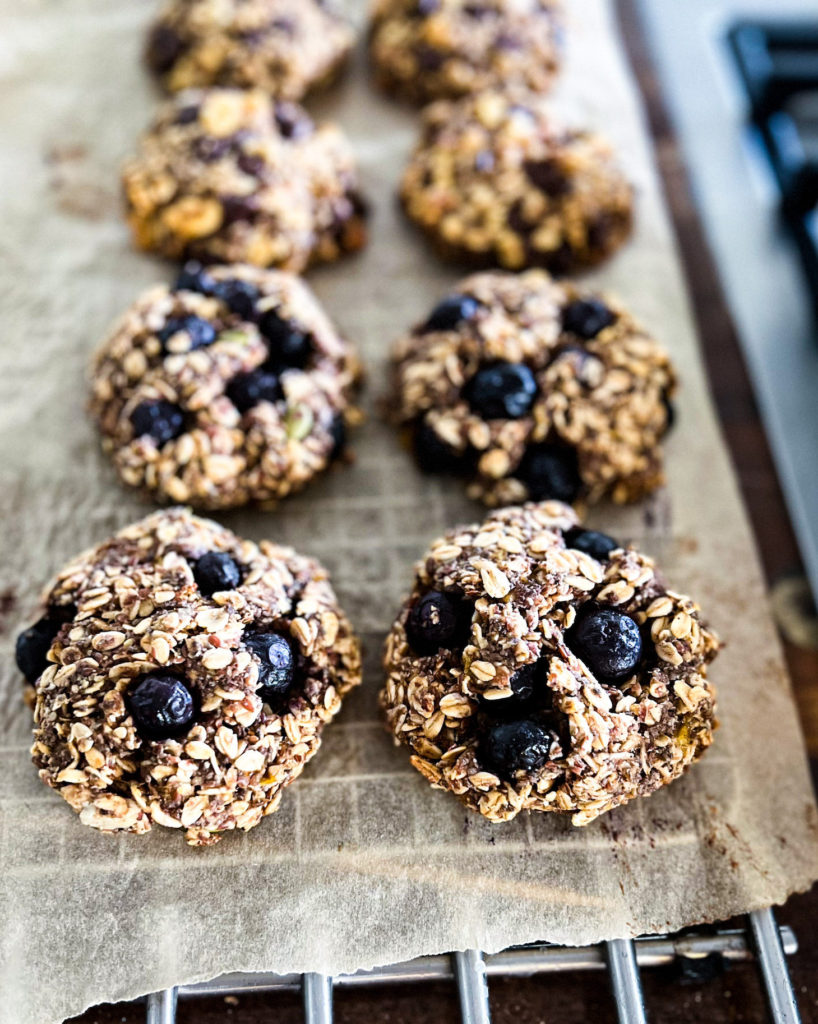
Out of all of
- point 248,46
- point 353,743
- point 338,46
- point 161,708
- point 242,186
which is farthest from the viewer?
point 338,46

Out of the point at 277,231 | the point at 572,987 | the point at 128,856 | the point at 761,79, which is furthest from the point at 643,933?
the point at 761,79

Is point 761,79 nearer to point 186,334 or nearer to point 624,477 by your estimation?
point 624,477

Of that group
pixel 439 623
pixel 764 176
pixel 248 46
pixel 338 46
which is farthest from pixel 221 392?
pixel 764 176

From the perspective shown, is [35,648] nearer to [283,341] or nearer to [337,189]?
[283,341]

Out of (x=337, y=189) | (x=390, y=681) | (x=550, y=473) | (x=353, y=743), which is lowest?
(x=353, y=743)

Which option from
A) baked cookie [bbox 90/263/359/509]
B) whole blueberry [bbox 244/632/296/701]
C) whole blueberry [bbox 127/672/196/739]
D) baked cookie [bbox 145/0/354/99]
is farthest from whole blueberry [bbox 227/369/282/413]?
baked cookie [bbox 145/0/354/99]

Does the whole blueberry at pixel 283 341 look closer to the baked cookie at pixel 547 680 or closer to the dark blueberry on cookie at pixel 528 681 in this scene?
the baked cookie at pixel 547 680

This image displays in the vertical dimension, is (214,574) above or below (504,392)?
below
